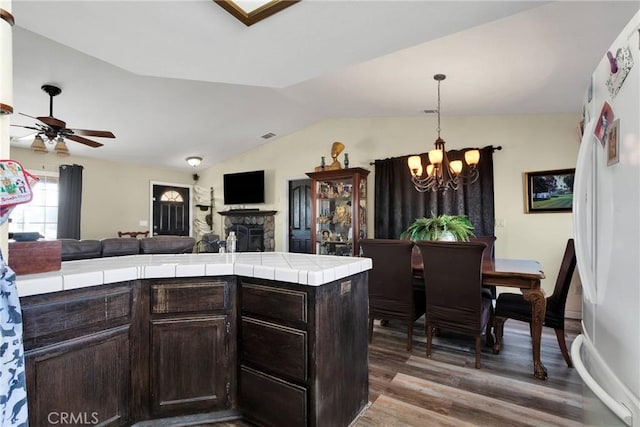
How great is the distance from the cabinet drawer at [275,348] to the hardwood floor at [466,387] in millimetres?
617

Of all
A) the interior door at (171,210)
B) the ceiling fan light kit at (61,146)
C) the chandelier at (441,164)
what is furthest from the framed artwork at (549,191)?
the interior door at (171,210)

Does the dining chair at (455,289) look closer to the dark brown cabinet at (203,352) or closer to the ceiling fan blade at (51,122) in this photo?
the dark brown cabinet at (203,352)

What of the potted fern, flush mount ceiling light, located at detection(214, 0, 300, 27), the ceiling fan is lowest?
the potted fern

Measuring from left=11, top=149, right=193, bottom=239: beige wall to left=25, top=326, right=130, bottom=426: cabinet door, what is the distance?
5.30 meters

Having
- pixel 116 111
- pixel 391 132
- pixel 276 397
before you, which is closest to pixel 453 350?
pixel 276 397

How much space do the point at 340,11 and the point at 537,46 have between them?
5.24 ft

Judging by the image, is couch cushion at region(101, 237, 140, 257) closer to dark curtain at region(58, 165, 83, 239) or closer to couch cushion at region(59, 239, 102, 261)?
couch cushion at region(59, 239, 102, 261)

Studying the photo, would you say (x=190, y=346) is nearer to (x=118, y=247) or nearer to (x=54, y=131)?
(x=118, y=247)

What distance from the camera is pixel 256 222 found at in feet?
21.0

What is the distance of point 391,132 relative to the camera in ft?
16.1

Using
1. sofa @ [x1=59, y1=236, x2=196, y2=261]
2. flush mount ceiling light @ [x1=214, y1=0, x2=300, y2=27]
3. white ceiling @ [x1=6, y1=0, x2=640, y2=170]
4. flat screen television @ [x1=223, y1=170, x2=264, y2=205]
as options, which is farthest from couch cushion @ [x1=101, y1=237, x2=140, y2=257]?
flat screen television @ [x1=223, y1=170, x2=264, y2=205]

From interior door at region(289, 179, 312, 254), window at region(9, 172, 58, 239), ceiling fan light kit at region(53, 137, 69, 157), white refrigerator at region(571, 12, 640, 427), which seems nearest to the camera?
white refrigerator at region(571, 12, 640, 427)

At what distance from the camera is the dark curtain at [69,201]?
5.37 meters

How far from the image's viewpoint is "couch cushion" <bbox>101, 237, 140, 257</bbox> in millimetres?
2960
